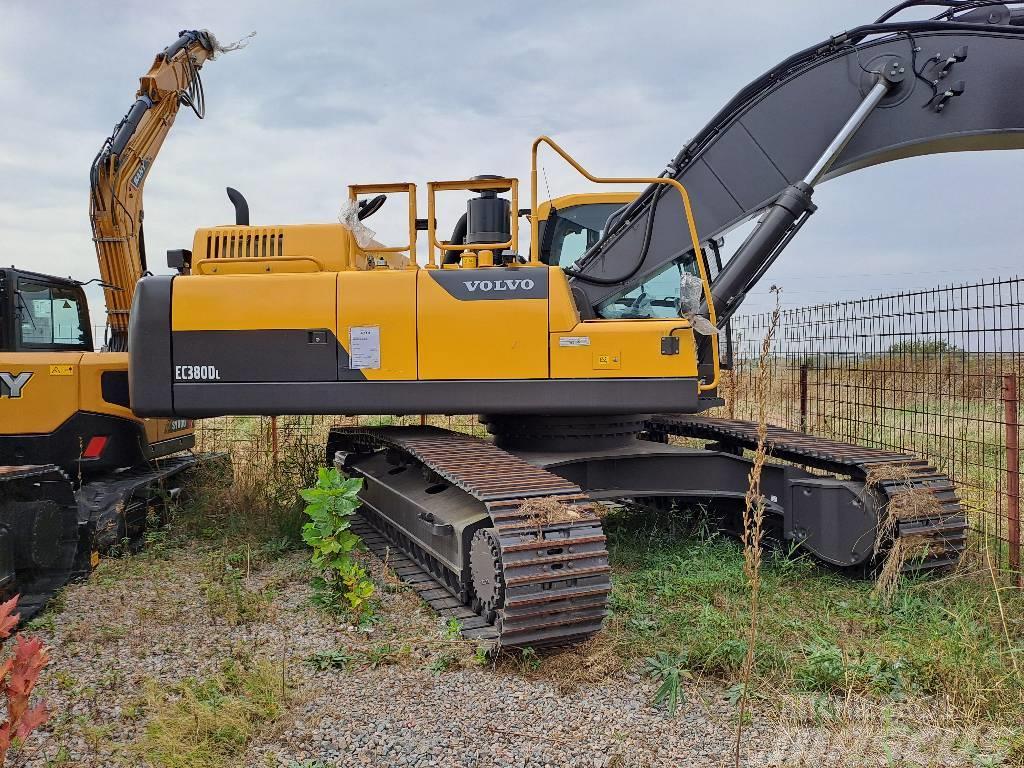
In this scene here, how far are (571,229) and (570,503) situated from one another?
3024 millimetres

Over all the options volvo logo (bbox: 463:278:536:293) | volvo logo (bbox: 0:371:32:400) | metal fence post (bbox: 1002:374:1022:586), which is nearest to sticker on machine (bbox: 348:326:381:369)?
volvo logo (bbox: 463:278:536:293)

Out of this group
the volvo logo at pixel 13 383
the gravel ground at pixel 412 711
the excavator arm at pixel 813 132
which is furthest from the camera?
the volvo logo at pixel 13 383

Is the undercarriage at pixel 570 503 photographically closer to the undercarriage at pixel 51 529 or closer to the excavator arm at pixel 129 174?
the undercarriage at pixel 51 529

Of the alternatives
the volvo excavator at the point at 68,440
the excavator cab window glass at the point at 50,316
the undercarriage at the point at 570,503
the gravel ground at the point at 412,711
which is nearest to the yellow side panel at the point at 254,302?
the undercarriage at the point at 570,503

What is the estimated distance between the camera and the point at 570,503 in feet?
14.0

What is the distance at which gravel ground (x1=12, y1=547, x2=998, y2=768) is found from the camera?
311 centimetres

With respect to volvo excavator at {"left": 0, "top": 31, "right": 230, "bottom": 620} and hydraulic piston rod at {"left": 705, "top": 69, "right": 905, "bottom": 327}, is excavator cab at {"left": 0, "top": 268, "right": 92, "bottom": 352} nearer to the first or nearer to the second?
volvo excavator at {"left": 0, "top": 31, "right": 230, "bottom": 620}

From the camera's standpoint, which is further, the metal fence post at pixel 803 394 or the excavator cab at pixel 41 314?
the metal fence post at pixel 803 394

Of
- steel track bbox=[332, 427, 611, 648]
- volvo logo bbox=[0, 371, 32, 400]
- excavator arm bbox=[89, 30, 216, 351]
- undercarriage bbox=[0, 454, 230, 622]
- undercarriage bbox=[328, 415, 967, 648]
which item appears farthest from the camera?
excavator arm bbox=[89, 30, 216, 351]

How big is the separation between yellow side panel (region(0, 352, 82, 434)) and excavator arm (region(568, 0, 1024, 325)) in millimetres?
3911

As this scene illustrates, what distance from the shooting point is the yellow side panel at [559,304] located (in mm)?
5129

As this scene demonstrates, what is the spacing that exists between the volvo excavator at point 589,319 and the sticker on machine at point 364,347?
1 centimetres

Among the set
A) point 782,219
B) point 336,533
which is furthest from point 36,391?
point 782,219

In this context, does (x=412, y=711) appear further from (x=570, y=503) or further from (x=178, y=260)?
(x=178, y=260)
